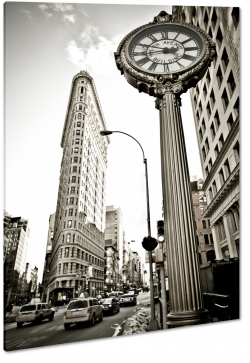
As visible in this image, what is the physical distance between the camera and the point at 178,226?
3.49 metres

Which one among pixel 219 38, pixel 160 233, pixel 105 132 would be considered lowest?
pixel 160 233

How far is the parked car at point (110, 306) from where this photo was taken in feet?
14.1

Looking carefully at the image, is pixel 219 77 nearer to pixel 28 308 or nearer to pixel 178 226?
pixel 178 226

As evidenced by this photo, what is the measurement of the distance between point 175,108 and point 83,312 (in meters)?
3.57

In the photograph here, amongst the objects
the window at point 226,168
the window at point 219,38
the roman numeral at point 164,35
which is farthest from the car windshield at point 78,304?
the window at point 219,38

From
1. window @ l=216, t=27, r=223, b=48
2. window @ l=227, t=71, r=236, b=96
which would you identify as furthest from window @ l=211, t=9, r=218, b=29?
window @ l=227, t=71, r=236, b=96

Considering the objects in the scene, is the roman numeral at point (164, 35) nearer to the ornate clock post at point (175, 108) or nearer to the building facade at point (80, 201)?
the ornate clock post at point (175, 108)

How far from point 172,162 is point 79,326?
9.48 ft

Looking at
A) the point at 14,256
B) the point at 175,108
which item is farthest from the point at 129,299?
the point at 175,108

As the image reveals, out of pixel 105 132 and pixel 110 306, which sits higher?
pixel 105 132

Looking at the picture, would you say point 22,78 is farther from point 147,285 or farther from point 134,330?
point 134,330

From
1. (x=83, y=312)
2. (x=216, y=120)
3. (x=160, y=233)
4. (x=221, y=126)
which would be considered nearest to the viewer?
(x=83, y=312)

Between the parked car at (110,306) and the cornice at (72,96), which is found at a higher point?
the cornice at (72,96)
